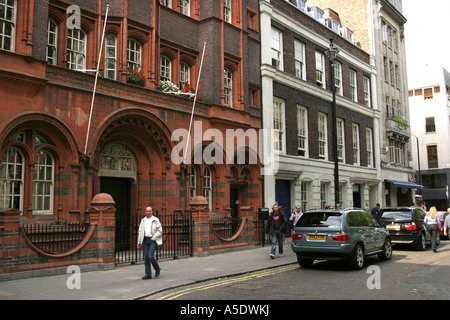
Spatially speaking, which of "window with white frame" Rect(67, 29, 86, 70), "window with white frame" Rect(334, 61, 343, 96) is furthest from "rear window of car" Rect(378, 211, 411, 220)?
"window with white frame" Rect(334, 61, 343, 96)

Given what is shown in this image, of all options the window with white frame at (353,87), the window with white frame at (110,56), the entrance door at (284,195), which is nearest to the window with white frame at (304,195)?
the entrance door at (284,195)

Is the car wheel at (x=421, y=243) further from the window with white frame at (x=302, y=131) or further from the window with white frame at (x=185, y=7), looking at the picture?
the window with white frame at (x=185, y=7)

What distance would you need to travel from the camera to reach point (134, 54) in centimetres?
1561

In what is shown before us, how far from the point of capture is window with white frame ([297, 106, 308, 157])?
951 inches

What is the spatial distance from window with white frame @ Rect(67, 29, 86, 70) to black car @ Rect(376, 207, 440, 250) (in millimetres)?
12711

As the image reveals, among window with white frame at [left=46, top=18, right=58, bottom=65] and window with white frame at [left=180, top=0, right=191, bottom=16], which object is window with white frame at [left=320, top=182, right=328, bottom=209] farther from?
window with white frame at [left=46, top=18, right=58, bottom=65]

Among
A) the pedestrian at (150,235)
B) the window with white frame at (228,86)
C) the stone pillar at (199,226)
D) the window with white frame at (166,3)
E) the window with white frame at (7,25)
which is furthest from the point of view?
the window with white frame at (228,86)

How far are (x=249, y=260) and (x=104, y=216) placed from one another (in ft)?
16.1

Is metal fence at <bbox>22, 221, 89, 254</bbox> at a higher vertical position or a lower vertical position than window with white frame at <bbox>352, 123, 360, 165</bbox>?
lower

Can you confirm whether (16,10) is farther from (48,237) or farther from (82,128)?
(48,237)

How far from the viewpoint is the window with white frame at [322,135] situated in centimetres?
2612

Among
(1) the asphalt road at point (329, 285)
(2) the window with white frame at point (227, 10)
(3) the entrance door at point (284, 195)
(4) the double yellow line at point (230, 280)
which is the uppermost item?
(2) the window with white frame at point (227, 10)

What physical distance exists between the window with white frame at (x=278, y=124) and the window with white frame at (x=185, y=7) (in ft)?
22.1
